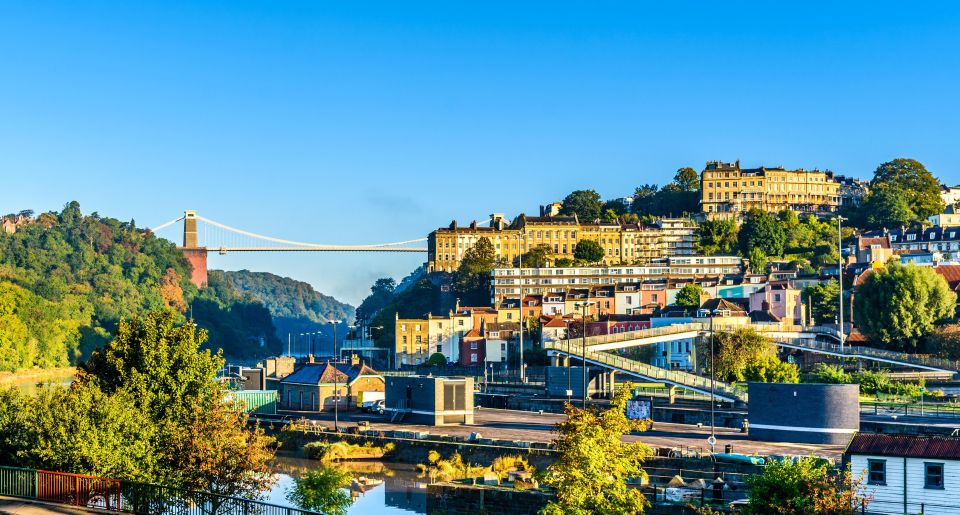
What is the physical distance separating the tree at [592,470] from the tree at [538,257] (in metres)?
97.8

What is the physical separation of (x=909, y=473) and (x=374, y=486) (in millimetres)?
20703

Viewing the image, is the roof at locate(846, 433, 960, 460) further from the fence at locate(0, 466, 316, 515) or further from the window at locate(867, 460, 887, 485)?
the fence at locate(0, 466, 316, 515)

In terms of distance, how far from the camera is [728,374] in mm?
76000

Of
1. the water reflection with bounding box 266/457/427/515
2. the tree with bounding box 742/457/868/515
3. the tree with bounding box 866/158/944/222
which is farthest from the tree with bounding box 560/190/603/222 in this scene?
the tree with bounding box 742/457/868/515

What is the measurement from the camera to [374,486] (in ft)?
153

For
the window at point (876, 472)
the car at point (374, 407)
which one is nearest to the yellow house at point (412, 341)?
the car at point (374, 407)

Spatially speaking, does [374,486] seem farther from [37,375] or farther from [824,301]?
[37,375]

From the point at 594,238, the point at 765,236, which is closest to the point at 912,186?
the point at 765,236

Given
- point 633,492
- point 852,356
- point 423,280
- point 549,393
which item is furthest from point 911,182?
point 633,492

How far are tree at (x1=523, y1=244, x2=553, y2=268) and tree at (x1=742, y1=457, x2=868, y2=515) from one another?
100 metres

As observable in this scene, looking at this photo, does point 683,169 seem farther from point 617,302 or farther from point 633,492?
point 633,492

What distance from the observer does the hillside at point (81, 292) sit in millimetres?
133125

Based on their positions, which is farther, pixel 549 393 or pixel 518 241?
pixel 518 241

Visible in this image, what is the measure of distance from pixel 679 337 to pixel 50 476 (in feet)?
183
